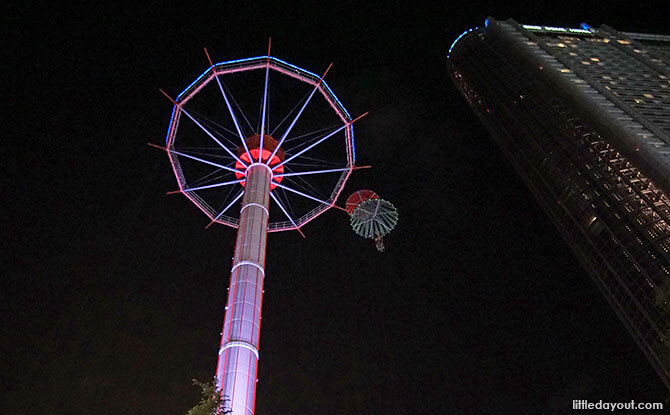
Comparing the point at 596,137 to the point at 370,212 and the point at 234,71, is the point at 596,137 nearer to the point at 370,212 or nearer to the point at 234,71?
the point at 370,212

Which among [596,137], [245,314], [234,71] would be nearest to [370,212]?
[234,71]

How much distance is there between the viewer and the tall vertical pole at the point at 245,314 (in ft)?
69.5

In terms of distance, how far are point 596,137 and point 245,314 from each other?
132 ft

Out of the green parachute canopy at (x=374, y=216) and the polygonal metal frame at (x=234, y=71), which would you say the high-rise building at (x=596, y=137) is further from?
the polygonal metal frame at (x=234, y=71)

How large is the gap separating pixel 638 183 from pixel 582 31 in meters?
44.2

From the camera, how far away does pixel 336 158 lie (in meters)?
57.5

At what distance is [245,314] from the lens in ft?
76.9

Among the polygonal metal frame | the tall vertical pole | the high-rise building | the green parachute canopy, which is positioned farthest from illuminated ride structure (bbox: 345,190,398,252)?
the high-rise building

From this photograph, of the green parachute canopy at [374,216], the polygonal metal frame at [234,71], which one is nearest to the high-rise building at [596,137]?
the green parachute canopy at [374,216]

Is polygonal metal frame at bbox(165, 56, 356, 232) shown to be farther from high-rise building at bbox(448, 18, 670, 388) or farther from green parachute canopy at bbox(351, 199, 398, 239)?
high-rise building at bbox(448, 18, 670, 388)

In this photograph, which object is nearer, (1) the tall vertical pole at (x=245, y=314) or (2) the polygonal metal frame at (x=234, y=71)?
(1) the tall vertical pole at (x=245, y=314)

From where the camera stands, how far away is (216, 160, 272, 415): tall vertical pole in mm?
21172

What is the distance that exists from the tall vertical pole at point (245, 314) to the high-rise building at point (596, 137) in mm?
17137

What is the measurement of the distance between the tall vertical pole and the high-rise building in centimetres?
1714
